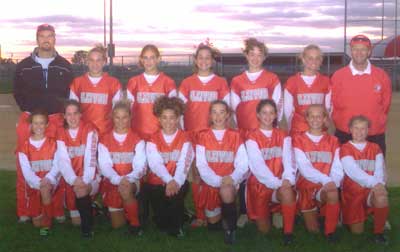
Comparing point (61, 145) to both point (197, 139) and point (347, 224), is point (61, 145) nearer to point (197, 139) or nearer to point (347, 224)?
point (197, 139)

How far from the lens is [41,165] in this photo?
18.7 feet

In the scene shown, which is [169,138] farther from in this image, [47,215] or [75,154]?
[47,215]

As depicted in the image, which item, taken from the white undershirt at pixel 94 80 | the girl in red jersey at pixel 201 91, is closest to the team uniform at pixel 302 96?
the girl in red jersey at pixel 201 91

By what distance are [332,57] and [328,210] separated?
1092 inches

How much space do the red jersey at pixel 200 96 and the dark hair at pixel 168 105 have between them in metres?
0.36

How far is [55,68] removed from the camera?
6.10 m

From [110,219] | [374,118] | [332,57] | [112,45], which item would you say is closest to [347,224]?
[374,118]

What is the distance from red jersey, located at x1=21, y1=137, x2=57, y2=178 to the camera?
224 inches

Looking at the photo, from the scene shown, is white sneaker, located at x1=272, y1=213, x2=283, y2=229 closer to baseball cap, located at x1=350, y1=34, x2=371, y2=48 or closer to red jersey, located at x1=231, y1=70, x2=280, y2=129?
red jersey, located at x1=231, y1=70, x2=280, y2=129

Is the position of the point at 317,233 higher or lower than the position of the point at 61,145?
lower

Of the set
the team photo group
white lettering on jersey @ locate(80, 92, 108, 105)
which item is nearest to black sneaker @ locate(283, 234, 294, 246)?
the team photo group

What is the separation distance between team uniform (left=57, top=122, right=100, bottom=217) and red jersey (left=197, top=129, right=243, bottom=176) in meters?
1.03

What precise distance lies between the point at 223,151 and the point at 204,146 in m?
0.18

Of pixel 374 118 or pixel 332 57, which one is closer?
pixel 374 118
